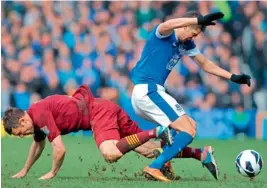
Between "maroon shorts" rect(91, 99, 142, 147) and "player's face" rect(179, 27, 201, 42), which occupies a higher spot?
"player's face" rect(179, 27, 201, 42)

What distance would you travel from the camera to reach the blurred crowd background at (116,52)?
19.0m

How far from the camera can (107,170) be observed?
11.9 metres

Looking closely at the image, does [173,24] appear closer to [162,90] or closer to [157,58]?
[157,58]

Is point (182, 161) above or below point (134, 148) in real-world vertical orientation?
below

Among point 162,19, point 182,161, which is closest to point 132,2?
point 162,19

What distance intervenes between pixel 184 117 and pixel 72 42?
9.70 metres

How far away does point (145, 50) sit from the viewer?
1038 cm

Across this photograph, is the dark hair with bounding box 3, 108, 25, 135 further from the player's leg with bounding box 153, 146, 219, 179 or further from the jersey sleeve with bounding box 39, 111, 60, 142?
the player's leg with bounding box 153, 146, 219, 179

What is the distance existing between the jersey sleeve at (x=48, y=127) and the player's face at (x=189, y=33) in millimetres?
1707

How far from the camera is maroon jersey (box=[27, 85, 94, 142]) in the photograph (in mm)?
9930

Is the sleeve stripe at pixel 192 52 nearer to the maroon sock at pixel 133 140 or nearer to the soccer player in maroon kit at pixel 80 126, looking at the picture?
the soccer player in maroon kit at pixel 80 126

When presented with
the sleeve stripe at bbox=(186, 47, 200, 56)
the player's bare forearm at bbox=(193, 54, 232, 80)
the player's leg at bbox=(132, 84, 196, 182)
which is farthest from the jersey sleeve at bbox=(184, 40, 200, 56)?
the player's leg at bbox=(132, 84, 196, 182)

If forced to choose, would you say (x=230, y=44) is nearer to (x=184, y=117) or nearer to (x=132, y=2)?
(x=132, y=2)

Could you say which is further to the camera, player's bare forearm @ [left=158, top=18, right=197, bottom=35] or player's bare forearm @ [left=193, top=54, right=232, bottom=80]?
player's bare forearm @ [left=193, top=54, right=232, bottom=80]
